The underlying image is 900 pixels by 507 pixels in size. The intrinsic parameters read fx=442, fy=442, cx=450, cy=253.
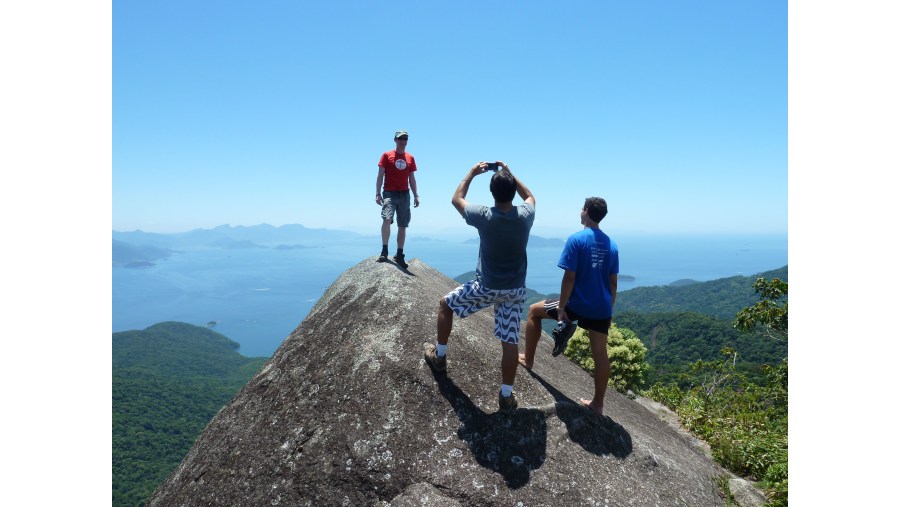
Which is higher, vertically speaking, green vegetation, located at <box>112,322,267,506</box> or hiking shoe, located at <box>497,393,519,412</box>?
hiking shoe, located at <box>497,393,519,412</box>

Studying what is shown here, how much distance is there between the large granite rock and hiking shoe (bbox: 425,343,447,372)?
0.10 meters

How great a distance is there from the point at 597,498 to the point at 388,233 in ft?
21.8

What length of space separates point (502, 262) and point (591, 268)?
4.16 feet

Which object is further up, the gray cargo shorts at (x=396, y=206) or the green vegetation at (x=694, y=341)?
the gray cargo shorts at (x=396, y=206)

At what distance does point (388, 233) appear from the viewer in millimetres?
9945

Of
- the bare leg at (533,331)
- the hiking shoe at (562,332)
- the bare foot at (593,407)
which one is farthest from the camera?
the bare leg at (533,331)

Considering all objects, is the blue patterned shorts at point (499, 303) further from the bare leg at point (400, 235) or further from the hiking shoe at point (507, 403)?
the bare leg at point (400, 235)

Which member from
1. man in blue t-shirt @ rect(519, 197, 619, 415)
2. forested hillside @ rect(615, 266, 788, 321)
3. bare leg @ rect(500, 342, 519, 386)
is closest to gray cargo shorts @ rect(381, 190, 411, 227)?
man in blue t-shirt @ rect(519, 197, 619, 415)

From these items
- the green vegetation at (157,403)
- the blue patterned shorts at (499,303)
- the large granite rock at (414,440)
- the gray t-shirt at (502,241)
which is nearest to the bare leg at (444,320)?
the blue patterned shorts at (499,303)

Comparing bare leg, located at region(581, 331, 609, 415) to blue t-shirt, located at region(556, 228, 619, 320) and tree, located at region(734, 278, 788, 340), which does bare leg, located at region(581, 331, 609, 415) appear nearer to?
blue t-shirt, located at region(556, 228, 619, 320)

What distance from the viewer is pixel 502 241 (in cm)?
515

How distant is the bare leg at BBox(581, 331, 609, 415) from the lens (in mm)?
5949

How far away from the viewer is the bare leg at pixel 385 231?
9719 millimetres

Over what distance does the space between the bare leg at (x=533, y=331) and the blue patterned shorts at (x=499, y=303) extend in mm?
959
